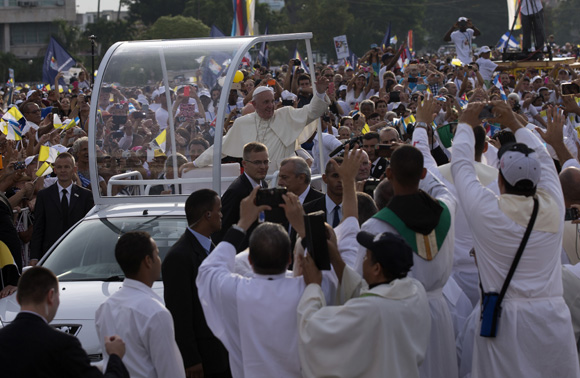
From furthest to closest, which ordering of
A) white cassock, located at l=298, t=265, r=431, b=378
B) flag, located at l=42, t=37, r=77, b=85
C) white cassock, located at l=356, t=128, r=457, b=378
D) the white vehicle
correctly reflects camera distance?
flag, located at l=42, t=37, r=77, b=85 → the white vehicle → white cassock, located at l=356, t=128, r=457, b=378 → white cassock, located at l=298, t=265, r=431, b=378

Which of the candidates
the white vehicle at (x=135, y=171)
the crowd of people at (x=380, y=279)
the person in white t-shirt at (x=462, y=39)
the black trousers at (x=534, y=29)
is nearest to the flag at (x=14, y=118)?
the white vehicle at (x=135, y=171)

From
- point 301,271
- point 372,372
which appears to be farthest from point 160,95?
point 372,372

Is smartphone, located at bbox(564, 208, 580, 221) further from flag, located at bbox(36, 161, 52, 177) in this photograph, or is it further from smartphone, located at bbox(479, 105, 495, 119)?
flag, located at bbox(36, 161, 52, 177)

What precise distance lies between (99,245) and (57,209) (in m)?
1.41

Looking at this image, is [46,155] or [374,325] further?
[46,155]

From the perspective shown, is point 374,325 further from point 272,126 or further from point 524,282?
point 272,126

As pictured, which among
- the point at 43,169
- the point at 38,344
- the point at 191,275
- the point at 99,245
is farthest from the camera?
the point at 43,169

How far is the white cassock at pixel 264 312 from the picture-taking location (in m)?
4.85

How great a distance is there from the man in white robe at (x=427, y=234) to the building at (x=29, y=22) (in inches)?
3956

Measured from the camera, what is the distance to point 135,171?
9.27 metres

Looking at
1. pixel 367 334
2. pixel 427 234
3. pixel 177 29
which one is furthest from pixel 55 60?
pixel 177 29

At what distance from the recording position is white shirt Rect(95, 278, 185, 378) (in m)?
4.92

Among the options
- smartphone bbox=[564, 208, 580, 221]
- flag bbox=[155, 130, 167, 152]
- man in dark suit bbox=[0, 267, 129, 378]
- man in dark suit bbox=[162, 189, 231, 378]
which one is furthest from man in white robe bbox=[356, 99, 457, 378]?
flag bbox=[155, 130, 167, 152]

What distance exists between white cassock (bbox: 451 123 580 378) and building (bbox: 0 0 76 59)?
10073cm
